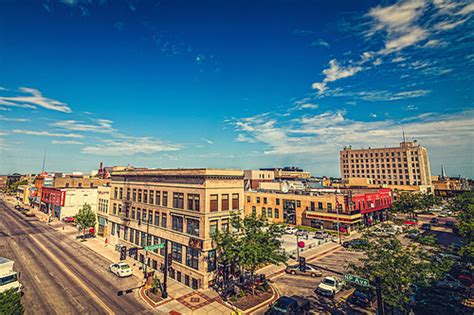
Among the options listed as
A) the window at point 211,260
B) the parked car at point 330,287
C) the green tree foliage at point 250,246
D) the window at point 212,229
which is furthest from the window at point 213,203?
the parked car at point 330,287

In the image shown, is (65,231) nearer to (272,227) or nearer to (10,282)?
(10,282)

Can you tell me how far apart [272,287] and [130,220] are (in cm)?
2683

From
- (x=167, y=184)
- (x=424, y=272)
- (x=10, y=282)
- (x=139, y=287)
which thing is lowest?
(x=139, y=287)

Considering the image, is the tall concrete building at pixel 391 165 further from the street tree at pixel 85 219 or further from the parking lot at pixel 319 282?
the street tree at pixel 85 219

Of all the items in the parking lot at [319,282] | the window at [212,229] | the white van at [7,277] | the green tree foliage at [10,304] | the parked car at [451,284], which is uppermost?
the window at [212,229]

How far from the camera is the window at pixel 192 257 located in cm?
3042

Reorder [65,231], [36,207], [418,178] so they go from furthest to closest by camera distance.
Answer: [418,178], [36,207], [65,231]

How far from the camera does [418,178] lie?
127812 mm

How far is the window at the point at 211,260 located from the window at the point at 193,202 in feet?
18.5

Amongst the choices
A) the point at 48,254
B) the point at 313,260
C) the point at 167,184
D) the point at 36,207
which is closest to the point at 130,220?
the point at 167,184

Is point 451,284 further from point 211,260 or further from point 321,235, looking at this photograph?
point 211,260

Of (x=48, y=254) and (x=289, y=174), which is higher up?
(x=289, y=174)

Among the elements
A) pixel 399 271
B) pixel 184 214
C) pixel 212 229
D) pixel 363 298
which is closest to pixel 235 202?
pixel 212 229

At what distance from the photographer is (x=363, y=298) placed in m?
25.0
